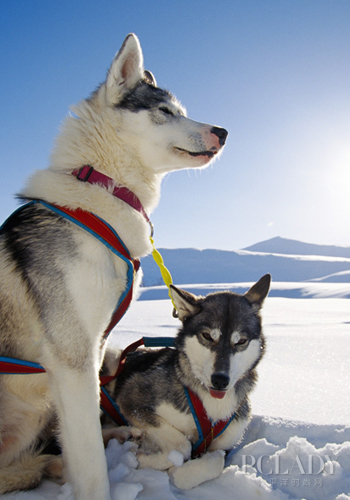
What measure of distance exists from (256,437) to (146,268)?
1788 inches

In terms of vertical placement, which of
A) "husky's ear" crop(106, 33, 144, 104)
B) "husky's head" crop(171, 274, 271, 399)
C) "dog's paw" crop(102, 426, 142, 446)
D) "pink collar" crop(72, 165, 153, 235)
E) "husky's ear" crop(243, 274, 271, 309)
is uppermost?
"husky's ear" crop(106, 33, 144, 104)

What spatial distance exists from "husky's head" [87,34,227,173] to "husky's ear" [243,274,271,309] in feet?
3.82

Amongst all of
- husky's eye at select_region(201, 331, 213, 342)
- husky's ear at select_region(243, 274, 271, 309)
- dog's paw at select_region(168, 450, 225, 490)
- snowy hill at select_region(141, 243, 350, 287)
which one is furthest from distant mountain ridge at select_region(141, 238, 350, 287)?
dog's paw at select_region(168, 450, 225, 490)

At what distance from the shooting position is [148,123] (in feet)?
6.68

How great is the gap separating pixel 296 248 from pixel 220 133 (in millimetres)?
85842

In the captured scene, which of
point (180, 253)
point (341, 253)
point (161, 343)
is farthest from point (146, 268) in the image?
point (341, 253)

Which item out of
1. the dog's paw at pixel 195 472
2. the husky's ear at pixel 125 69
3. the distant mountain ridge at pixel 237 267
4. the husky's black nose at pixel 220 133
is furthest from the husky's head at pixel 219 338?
the distant mountain ridge at pixel 237 267

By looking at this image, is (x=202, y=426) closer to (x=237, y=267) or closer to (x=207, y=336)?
(x=207, y=336)

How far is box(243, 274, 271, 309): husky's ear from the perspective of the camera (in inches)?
107

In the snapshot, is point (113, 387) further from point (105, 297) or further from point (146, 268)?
point (146, 268)

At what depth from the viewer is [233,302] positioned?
258cm

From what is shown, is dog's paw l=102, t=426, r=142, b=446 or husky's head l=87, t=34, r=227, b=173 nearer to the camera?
husky's head l=87, t=34, r=227, b=173

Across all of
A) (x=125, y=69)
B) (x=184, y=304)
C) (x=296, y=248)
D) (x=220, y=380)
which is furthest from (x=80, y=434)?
(x=296, y=248)

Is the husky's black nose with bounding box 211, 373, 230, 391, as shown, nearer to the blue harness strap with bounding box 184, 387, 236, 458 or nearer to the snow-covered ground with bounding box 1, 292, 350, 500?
the blue harness strap with bounding box 184, 387, 236, 458
